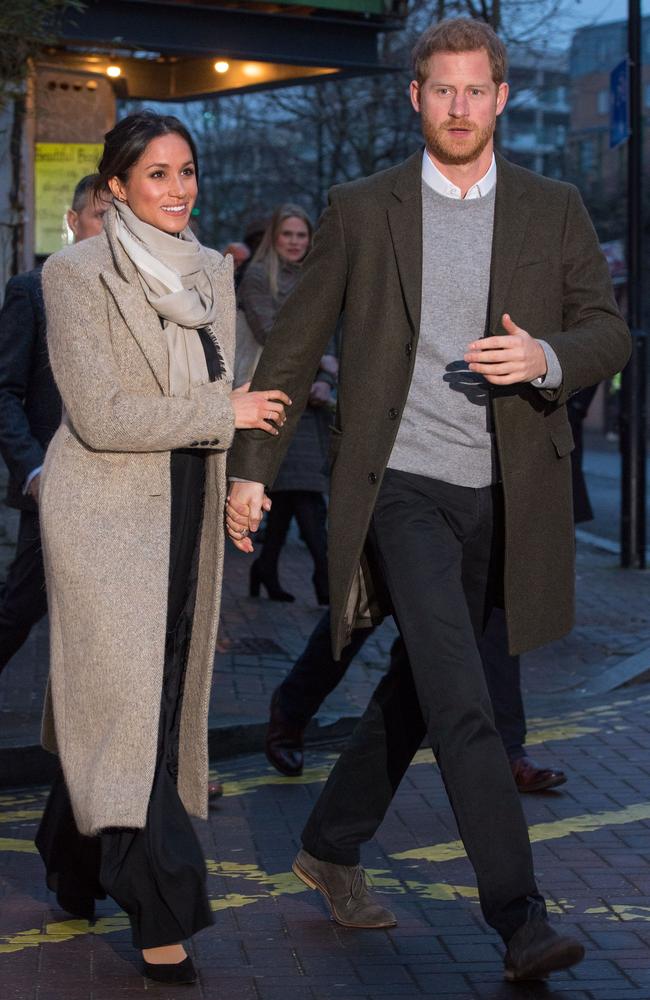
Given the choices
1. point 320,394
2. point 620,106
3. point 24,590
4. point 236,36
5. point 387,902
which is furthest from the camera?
point 620,106

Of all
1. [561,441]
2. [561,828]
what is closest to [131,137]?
[561,441]

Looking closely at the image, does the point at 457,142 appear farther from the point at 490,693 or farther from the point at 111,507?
the point at 490,693

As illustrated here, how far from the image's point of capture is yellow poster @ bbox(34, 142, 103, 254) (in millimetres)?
11820

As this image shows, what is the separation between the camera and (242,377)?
31.4ft

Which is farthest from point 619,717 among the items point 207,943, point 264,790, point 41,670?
point 207,943

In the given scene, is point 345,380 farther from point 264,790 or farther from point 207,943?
point 264,790

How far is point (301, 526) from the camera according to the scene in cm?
1009

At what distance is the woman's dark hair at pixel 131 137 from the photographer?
4117mm

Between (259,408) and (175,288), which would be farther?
(259,408)

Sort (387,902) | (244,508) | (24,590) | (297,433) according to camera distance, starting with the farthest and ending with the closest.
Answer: (297,433), (24,590), (387,902), (244,508)

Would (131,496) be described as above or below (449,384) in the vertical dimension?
below

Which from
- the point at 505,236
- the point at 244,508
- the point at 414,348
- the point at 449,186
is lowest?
the point at 244,508

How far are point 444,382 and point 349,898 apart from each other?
136 cm

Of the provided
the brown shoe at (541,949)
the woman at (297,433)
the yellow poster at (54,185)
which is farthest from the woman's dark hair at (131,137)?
the yellow poster at (54,185)
